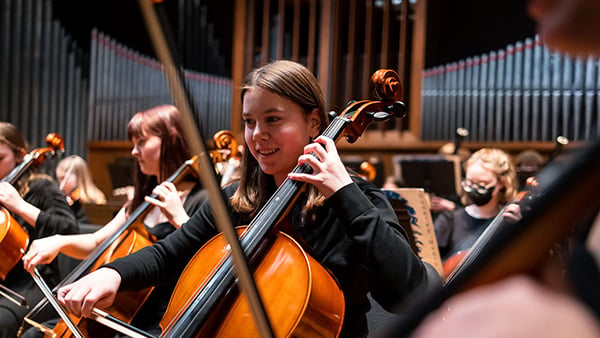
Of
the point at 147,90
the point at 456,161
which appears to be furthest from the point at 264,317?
the point at 147,90

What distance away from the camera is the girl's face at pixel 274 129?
1285 mm

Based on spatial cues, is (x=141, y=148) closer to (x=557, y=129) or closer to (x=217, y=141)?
(x=217, y=141)

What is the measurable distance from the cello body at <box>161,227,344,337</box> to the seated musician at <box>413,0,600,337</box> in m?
0.67

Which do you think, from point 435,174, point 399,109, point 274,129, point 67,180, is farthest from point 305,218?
point 67,180

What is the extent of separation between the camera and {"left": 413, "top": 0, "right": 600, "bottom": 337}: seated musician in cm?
Result: 32

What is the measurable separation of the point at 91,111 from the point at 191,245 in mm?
5677

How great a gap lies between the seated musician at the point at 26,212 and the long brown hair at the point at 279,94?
3.33ft

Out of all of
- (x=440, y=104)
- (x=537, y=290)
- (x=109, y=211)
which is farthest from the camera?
(x=440, y=104)

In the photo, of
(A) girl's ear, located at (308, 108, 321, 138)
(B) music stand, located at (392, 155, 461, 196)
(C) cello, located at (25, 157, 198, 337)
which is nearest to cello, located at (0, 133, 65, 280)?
(C) cello, located at (25, 157, 198, 337)

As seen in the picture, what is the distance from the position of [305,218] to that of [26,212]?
1.30 metres

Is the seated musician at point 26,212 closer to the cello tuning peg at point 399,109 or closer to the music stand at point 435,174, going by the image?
the cello tuning peg at point 399,109

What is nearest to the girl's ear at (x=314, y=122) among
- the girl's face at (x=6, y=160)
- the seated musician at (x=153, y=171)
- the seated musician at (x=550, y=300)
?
the seated musician at (x=153, y=171)

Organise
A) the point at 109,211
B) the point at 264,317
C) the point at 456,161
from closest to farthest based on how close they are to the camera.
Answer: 1. the point at 264,317
2. the point at 109,211
3. the point at 456,161

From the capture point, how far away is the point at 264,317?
1.98ft
